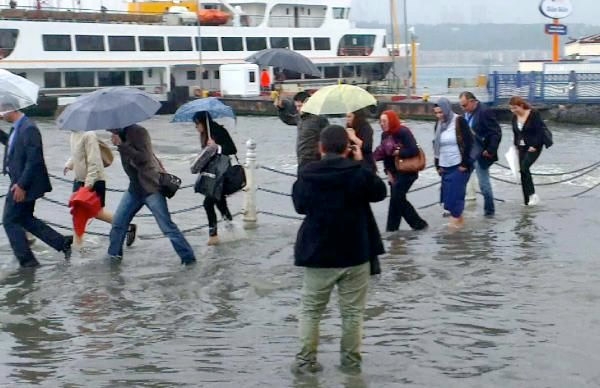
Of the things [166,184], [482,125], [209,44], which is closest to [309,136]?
[166,184]

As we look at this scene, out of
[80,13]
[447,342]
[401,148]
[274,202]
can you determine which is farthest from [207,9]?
[447,342]

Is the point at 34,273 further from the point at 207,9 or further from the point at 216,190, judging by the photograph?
the point at 207,9

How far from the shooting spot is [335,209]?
5.80 m

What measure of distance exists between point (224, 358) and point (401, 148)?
15.6 feet

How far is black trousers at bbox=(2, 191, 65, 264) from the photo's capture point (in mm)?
9492

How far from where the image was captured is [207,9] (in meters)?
59.1

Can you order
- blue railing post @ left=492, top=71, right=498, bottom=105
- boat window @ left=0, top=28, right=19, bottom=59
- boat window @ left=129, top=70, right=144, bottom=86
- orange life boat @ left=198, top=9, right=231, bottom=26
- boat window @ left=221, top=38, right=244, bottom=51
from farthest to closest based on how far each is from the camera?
orange life boat @ left=198, top=9, right=231, bottom=26
boat window @ left=221, top=38, right=244, bottom=51
boat window @ left=129, top=70, right=144, bottom=86
boat window @ left=0, top=28, right=19, bottom=59
blue railing post @ left=492, top=71, right=498, bottom=105

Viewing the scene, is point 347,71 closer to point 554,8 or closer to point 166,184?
point 554,8

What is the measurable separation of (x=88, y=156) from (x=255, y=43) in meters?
48.9

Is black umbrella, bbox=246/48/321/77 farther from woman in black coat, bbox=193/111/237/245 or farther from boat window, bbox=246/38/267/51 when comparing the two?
boat window, bbox=246/38/267/51

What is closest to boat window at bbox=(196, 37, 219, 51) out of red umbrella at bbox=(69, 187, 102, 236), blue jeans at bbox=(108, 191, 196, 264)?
red umbrella at bbox=(69, 187, 102, 236)

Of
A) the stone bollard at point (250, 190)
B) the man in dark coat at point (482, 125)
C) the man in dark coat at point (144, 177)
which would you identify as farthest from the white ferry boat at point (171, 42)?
the man in dark coat at point (144, 177)

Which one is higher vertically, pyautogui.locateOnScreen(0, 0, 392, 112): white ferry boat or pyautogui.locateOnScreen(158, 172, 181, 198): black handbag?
pyautogui.locateOnScreen(0, 0, 392, 112): white ferry boat

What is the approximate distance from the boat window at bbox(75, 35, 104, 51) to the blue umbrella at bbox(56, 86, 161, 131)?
1624 inches
